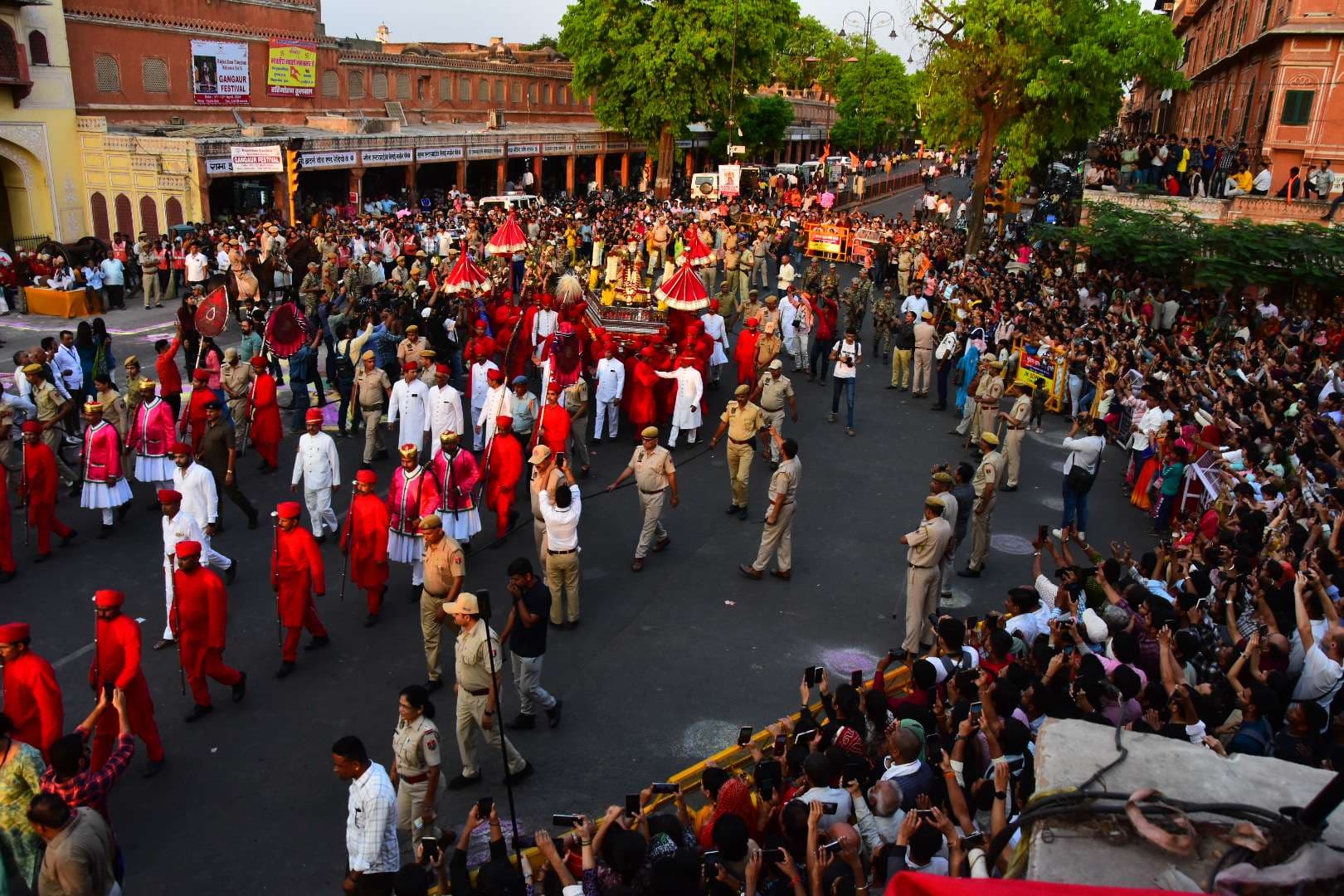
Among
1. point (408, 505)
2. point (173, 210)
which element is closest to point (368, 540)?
point (408, 505)

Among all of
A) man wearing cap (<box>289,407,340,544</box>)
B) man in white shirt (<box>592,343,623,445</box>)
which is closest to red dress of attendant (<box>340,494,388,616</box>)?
man wearing cap (<box>289,407,340,544</box>)

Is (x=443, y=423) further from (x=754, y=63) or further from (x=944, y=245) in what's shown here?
(x=754, y=63)

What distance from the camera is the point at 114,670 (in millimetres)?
6668

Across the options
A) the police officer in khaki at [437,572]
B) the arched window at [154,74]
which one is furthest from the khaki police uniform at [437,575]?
the arched window at [154,74]

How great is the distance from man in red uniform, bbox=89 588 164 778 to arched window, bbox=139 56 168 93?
32.2 metres

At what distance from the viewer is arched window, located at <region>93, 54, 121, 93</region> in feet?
102

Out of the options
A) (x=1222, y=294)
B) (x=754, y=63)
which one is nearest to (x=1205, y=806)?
(x=1222, y=294)

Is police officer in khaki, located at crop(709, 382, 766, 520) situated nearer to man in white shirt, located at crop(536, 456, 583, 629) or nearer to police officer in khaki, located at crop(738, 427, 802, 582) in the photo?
police officer in khaki, located at crop(738, 427, 802, 582)

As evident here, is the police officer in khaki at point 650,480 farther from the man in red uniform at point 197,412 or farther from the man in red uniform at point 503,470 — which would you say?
the man in red uniform at point 197,412

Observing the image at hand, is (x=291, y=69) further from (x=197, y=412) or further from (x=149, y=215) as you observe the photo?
(x=197, y=412)

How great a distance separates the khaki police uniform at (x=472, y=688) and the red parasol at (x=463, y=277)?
33.4 feet

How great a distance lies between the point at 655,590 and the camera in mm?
10000

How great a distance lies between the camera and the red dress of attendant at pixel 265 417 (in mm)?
11953

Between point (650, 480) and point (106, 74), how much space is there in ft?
99.2
